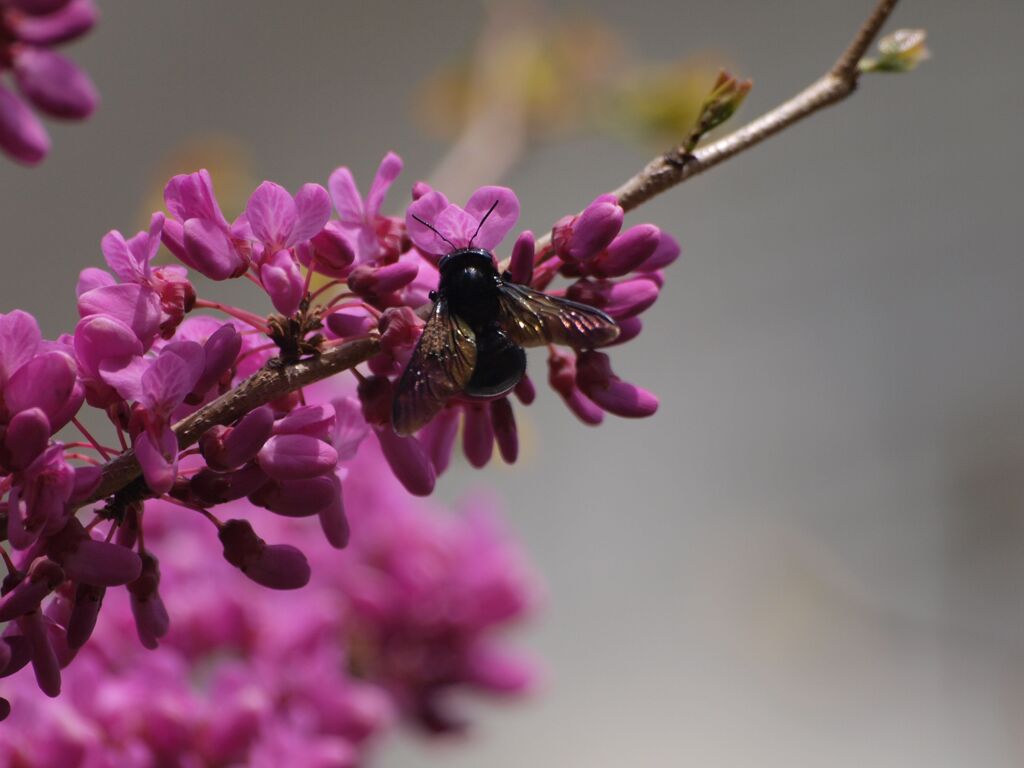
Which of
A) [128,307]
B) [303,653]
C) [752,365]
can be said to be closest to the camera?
[128,307]

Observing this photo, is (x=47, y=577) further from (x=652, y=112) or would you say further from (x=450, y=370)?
(x=652, y=112)

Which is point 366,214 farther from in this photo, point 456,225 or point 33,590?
point 33,590

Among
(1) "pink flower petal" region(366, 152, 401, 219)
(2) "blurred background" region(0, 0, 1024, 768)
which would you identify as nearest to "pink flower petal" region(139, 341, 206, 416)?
(1) "pink flower petal" region(366, 152, 401, 219)

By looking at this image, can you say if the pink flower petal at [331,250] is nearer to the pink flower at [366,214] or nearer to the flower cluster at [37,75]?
the pink flower at [366,214]

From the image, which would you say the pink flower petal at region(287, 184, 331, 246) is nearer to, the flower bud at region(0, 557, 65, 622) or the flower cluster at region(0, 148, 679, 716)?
the flower cluster at region(0, 148, 679, 716)

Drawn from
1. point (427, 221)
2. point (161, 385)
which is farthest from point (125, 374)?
point (427, 221)

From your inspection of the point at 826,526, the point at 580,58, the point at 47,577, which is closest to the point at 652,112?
the point at 580,58

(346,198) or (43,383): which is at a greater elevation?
(346,198)

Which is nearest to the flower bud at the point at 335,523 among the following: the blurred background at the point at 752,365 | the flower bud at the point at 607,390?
the flower bud at the point at 607,390
